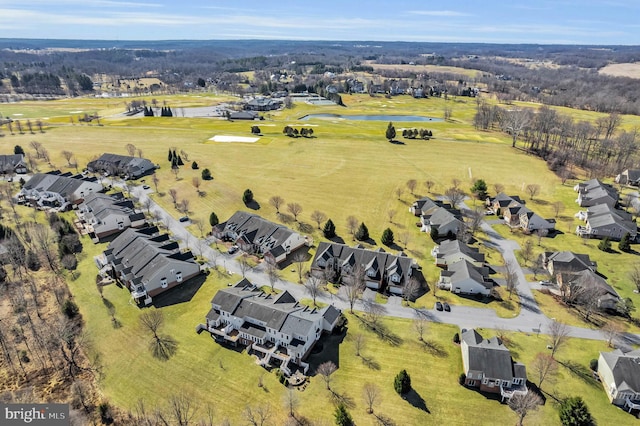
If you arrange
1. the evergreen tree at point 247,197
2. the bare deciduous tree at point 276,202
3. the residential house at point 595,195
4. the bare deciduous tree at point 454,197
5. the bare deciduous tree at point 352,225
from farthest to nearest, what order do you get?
the evergreen tree at point 247,197 → the bare deciduous tree at point 454,197 → the bare deciduous tree at point 276,202 → the residential house at point 595,195 → the bare deciduous tree at point 352,225

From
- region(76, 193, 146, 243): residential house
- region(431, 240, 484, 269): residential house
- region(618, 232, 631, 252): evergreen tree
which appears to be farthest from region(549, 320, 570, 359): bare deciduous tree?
region(76, 193, 146, 243): residential house

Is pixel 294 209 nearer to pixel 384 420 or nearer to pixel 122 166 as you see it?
pixel 384 420

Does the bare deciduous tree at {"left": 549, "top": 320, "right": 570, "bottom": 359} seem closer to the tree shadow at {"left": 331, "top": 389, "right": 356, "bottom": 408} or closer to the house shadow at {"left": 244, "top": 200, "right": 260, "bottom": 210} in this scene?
the tree shadow at {"left": 331, "top": 389, "right": 356, "bottom": 408}

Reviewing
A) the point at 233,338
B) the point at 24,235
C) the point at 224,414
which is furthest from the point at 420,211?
the point at 24,235

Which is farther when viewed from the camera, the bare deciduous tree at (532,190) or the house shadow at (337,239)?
the bare deciduous tree at (532,190)

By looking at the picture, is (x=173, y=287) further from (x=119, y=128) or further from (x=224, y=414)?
(x=119, y=128)

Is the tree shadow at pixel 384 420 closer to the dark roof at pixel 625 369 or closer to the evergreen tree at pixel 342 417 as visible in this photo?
the evergreen tree at pixel 342 417

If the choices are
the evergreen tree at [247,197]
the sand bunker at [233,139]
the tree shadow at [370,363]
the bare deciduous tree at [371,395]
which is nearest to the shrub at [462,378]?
the tree shadow at [370,363]
